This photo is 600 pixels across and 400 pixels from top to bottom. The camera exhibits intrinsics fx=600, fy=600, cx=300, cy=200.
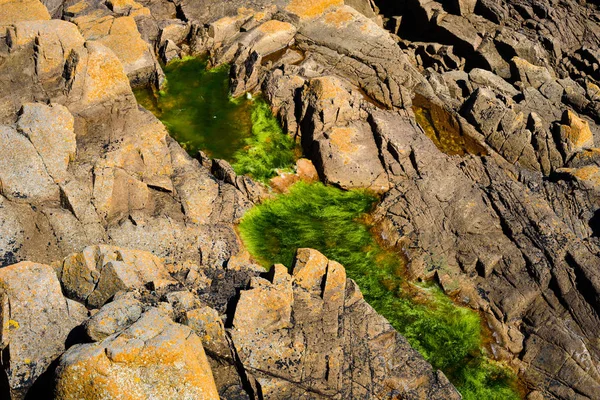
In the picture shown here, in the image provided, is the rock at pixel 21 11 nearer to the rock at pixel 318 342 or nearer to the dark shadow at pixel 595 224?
the rock at pixel 318 342

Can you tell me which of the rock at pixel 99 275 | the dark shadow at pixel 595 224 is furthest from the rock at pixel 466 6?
the rock at pixel 99 275

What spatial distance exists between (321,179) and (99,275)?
9.78 metres

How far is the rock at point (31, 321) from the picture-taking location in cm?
1008

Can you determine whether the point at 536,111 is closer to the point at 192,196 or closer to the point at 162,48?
the point at 192,196

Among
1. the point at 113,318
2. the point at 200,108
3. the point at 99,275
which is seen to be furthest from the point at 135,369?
the point at 200,108

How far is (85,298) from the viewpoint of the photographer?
12.1 m

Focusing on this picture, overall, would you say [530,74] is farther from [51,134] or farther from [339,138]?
[51,134]

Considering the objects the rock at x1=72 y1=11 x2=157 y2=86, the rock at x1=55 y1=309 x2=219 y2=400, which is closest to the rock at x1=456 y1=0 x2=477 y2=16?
the rock at x1=72 y1=11 x2=157 y2=86

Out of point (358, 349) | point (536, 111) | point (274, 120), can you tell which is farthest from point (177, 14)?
point (358, 349)

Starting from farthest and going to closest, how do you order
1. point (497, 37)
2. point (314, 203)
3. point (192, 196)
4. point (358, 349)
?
point (497, 37) → point (314, 203) → point (192, 196) → point (358, 349)

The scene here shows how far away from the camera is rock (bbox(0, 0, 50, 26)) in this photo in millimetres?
22109

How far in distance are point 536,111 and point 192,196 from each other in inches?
542

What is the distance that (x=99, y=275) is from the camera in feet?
39.9

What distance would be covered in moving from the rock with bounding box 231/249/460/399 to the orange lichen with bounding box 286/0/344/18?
16519mm
